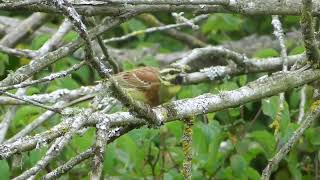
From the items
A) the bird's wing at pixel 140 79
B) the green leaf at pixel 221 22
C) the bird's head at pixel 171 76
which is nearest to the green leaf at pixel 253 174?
the bird's head at pixel 171 76

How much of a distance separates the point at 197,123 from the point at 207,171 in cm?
32

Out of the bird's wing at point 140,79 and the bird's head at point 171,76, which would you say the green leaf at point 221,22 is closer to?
the bird's head at point 171,76

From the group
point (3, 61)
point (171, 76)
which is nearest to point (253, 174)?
point (171, 76)

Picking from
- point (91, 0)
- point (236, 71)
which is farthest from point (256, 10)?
point (236, 71)

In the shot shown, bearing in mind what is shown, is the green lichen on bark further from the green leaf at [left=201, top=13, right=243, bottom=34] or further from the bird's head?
the green leaf at [left=201, top=13, right=243, bottom=34]

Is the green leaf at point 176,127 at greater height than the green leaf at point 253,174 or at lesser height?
greater

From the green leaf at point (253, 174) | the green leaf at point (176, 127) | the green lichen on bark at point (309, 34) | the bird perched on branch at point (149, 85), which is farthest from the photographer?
the green leaf at point (253, 174)

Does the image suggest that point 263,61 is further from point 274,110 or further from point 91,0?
point 91,0

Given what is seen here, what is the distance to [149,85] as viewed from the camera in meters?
2.67

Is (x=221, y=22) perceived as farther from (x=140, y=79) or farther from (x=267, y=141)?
(x=140, y=79)

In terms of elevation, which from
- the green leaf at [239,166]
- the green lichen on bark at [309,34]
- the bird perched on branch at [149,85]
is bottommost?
the green leaf at [239,166]

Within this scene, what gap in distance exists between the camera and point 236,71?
137 inches

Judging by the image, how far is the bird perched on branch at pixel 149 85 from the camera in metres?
2.61

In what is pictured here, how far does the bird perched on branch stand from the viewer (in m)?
2.61
